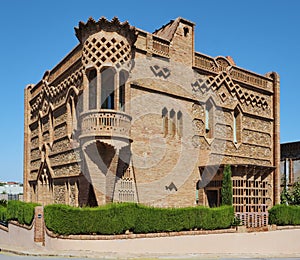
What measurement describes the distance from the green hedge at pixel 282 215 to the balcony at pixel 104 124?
32.3 ft

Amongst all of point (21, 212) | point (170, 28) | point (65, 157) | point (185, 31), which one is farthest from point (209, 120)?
point (21, 212)

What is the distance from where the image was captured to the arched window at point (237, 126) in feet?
84.9

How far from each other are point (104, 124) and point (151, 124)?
3.38m

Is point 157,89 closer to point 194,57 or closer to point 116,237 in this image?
point 194,57

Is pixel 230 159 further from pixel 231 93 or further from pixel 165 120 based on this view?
pixel 165 120

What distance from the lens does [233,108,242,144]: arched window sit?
84.9ft

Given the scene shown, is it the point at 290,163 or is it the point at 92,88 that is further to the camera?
the point at 290,163

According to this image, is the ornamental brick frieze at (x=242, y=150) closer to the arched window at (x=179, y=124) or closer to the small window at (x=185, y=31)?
the arched window at (x=179, y=124)

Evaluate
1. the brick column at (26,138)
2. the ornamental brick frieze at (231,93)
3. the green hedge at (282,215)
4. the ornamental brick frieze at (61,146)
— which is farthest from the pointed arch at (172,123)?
the brick column at (26,138)

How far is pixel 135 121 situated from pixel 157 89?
89.2 inches

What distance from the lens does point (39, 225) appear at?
1892 cm

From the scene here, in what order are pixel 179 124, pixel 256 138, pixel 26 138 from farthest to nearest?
pixel 26 138, pixel 256 138, pixel 179 124

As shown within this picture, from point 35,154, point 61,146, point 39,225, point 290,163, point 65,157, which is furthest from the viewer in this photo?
point 290,163

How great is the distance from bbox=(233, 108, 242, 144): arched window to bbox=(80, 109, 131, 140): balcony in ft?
30.8
